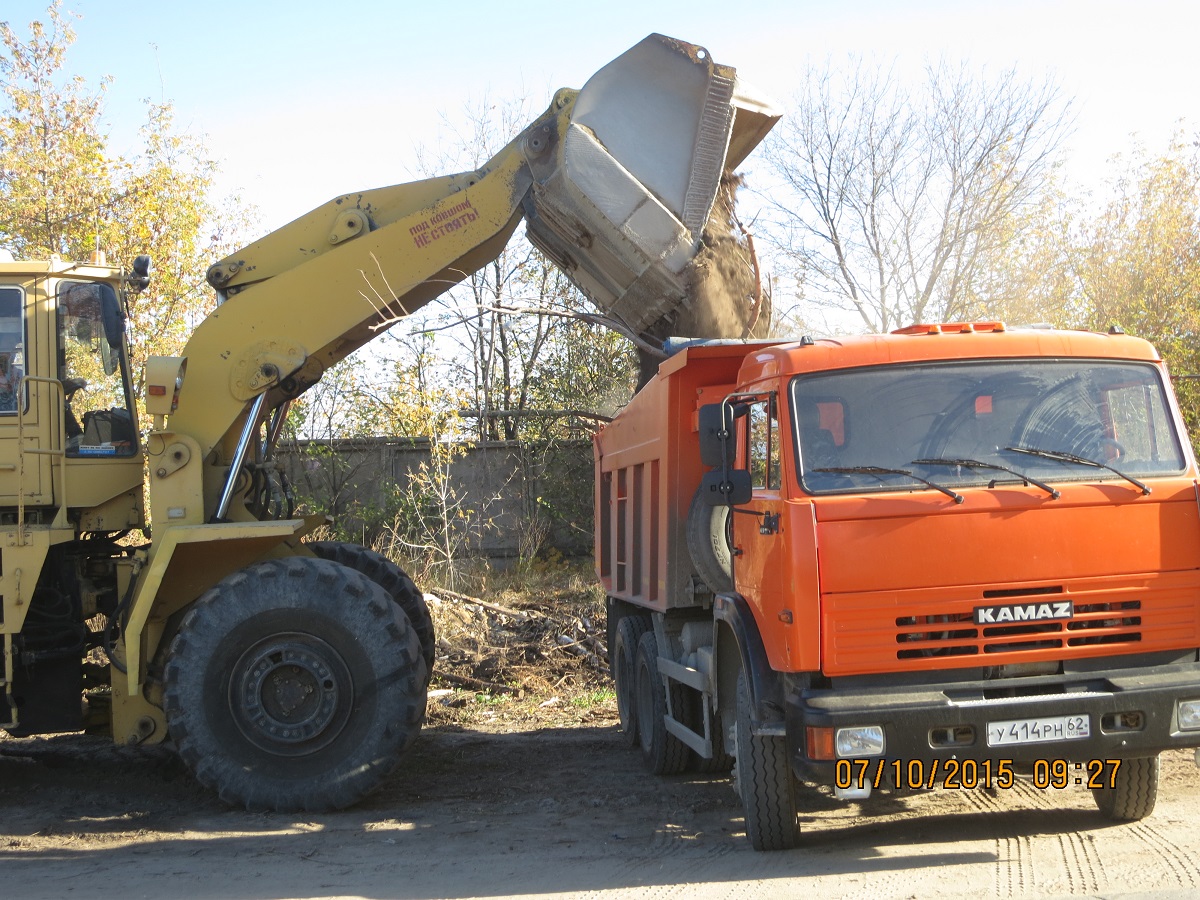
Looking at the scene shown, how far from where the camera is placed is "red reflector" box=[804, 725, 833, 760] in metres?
5.05

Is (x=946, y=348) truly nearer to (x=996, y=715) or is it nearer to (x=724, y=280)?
(x=996, y=715)

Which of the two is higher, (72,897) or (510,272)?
(510,272)

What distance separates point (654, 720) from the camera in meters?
8.16

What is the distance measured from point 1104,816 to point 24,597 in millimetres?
6322

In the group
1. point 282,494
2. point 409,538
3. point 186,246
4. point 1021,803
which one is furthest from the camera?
point 186,246

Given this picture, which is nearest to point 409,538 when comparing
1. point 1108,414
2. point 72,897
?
point 72,897

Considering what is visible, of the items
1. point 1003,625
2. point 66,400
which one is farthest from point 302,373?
point 1003,625

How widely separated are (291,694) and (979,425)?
4.34 meters

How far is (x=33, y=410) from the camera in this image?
7223mm

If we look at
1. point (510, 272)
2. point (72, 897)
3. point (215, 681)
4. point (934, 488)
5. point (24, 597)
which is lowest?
point (72, 897)

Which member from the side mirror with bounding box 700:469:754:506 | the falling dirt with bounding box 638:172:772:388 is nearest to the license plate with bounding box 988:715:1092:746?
the side mirror with bounding box 700:469:754:506

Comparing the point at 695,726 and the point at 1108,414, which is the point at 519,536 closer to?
the point at 695,726

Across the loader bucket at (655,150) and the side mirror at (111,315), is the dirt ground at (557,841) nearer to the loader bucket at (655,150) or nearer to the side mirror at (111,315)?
the side mirror at (111,315)

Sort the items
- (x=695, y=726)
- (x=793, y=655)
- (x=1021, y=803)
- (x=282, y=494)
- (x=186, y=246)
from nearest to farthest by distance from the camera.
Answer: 1. (x=793, y=655)
2. (x=1021, y=803)
3. (x=695, y=726)
4. (x=282, y=494)
5. (x=186, y=246)
